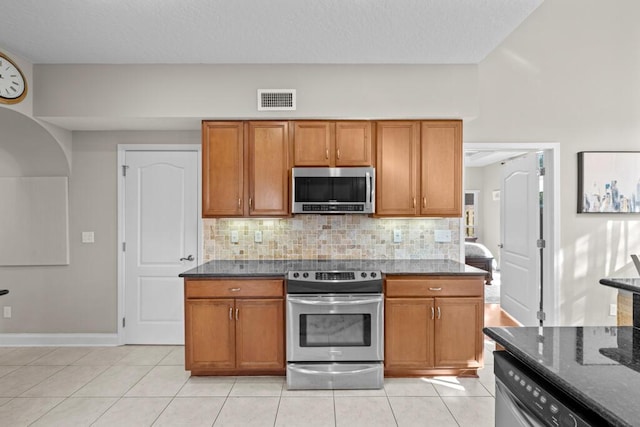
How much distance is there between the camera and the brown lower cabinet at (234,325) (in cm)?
302

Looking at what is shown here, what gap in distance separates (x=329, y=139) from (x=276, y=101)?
59cm

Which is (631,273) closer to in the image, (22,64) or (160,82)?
(160,82)

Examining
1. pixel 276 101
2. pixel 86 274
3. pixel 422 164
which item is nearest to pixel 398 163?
pixel 422 164

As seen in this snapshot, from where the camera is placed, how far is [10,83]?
310 cm

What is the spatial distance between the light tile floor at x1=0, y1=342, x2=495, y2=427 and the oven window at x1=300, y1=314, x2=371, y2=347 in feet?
1.23

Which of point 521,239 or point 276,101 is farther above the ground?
point 276,101

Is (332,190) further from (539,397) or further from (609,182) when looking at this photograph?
(609,182)

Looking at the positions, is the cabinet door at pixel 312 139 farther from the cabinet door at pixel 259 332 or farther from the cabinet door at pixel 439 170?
the cabinet door at pixel 259 332

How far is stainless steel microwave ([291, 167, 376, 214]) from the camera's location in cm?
332

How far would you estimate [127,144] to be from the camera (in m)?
3.87

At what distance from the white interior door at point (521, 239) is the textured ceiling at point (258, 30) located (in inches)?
68.5

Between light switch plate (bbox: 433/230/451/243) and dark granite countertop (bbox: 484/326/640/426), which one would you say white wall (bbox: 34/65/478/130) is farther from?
dark granite countertop (bbox: 484/326/640/426)

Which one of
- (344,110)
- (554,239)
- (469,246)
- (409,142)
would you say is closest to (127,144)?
(344,110)

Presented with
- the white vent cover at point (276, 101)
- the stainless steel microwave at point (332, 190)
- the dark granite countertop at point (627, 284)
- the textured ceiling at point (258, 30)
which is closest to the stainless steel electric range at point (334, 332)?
the stainless steel microwave at point (332, 190)
